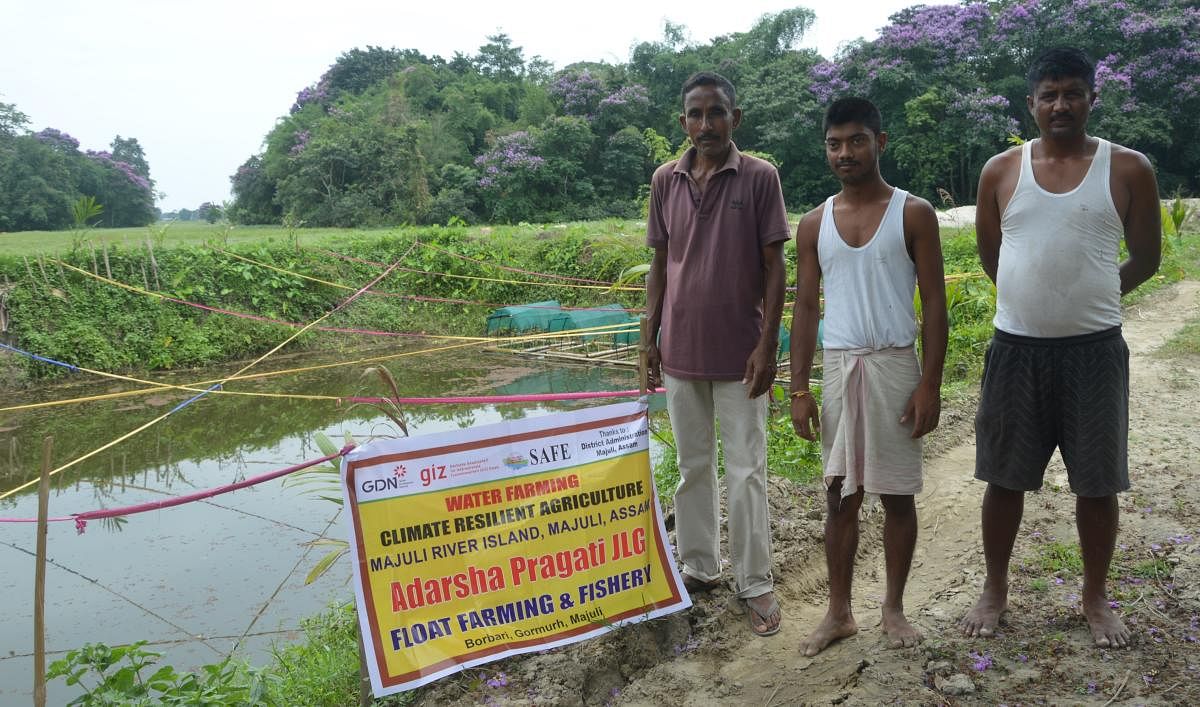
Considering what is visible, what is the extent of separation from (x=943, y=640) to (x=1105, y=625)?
1.33ft

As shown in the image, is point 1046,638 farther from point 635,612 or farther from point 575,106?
point 575,106

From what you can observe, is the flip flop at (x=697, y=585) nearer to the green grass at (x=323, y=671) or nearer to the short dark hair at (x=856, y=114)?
the green grass at (x=323, y=671)

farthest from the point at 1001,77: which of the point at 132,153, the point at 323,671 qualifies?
the point at 132,153

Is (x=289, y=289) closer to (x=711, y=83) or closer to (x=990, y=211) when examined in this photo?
(x=711, y=83)

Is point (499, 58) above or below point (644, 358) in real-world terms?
above

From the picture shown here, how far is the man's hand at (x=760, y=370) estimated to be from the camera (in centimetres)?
235

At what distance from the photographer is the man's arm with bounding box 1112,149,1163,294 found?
1.98 m

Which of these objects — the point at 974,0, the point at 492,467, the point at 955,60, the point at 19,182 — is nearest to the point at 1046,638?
the point at 492,467

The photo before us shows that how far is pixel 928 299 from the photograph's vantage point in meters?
2.12

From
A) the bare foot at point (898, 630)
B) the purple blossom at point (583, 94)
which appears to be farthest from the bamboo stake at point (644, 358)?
the purple blossom at point (583, 94)

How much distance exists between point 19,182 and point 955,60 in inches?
944

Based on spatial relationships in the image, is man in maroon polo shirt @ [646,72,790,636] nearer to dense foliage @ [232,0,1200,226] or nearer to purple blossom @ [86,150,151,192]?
dense foliage @ [232,0,1200,226]

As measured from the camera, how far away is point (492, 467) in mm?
2328

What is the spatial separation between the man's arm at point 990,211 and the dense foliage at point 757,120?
14.1 m
